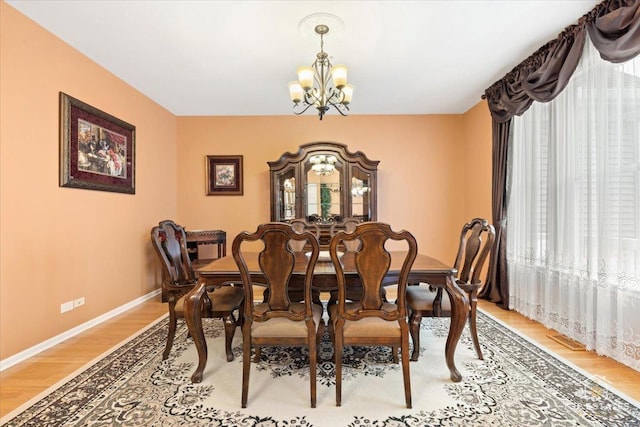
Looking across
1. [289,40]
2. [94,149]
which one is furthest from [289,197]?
[94,149]

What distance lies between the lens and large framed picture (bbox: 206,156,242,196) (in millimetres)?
4590

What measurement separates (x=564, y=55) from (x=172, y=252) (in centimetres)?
353

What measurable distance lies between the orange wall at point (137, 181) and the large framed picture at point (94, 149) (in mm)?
90

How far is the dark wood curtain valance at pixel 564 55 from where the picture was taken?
75.8 inches

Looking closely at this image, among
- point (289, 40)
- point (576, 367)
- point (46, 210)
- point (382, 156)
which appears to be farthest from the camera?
point (382, 156)

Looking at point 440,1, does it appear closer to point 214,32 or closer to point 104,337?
point 214,32

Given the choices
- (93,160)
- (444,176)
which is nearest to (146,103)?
(93,160)

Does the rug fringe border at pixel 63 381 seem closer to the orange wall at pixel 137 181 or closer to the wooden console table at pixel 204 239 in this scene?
the orange wall at pixel 137 181

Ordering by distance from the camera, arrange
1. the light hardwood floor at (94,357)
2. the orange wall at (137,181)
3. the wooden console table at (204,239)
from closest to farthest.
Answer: the light hardwood floor at (94,357) < the orange wall at (137,181) < the wooden console table at (204,239)

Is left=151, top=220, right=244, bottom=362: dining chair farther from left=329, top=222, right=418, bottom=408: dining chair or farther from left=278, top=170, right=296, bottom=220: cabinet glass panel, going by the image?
left=278, top=170, right=296, bottom=220: cabinet glass panel

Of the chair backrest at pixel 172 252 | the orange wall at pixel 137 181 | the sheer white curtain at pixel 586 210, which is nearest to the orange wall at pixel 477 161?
the orange wall at pixel 137 181

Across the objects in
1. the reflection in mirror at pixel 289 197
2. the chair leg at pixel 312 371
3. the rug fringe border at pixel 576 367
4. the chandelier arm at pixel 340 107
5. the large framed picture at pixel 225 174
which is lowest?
the rug fringe border at pixel 576 367

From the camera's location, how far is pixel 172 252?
7.47 feet

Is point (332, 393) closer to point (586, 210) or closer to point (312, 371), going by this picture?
point (312, 371)
